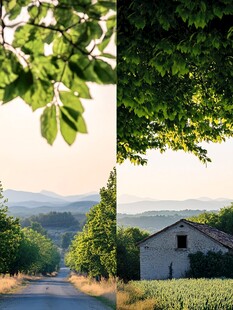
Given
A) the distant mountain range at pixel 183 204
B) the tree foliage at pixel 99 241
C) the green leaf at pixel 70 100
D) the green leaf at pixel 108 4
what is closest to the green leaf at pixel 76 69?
the green leaf at pixel 70 100

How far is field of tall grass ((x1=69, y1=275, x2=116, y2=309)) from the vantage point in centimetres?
369

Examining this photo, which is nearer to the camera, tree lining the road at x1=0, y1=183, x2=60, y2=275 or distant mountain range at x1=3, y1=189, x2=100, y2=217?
distant mountain range at x1=3, y1=189, x2=100, y2=217

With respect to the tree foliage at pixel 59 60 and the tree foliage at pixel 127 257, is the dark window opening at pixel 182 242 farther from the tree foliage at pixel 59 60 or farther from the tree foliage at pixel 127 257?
the tree foliage at pixel 59 60

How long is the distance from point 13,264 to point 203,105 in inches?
210

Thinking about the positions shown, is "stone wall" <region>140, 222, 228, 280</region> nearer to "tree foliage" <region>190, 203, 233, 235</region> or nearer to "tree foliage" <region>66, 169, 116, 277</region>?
"tree foliage" <region>190, 203, 233, 235</region>

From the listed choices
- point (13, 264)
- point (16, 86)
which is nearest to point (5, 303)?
point (13, 264)

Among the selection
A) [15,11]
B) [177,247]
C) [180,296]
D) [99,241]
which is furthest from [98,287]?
[177,247]

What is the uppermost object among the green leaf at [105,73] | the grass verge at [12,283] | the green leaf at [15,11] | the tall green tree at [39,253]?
the green leaf at [15,11]

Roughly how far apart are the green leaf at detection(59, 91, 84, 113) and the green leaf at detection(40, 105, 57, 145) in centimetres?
4

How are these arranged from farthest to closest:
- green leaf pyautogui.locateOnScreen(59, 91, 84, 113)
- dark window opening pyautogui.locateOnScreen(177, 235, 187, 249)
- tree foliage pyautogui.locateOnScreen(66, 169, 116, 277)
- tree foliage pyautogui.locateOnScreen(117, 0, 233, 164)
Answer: dark window opening pyautogui.locateOnScreen(177, 235, 187, 249) < tree foliage pyautogui.locateOnScreen(117, 0, 233, 164) < tree foliage pyautogui.locateOnScreen(66, 169, 116, 277) < green leaf pyautogui.locateOnScreen(59, 91, 84, 113)

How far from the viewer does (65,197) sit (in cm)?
336

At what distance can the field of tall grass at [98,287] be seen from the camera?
3.69 metres

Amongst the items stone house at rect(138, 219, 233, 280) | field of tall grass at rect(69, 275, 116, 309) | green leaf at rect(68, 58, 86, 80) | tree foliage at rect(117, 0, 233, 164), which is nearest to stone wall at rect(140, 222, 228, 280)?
stone house at rect(138, 219, 233, 280)

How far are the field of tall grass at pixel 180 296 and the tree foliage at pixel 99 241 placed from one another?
38.1 ft
